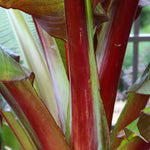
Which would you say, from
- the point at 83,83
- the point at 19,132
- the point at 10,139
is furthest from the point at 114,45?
the point at 10,139

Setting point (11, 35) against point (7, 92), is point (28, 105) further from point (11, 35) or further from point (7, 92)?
point (11, 35)

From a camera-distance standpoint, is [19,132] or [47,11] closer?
[47,11]

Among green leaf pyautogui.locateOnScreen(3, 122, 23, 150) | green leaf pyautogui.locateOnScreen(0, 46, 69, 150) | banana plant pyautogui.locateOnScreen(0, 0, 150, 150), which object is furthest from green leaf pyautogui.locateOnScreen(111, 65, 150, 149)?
green leaf pyautogui.locateOnScreen(3, 122, 23, 150)

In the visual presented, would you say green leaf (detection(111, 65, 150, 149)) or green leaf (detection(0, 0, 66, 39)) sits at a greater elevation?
green leaf (detection(0, 0, 66, 39))

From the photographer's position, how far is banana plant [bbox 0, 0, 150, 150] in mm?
371

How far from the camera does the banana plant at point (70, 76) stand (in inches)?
14.6

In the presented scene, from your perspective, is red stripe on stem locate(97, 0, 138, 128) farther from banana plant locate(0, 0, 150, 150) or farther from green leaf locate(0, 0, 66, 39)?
green leaf locate(0, 0, 66, 39)

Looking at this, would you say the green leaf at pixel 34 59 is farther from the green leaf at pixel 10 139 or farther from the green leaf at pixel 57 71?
the green leaf at pixel 10 139

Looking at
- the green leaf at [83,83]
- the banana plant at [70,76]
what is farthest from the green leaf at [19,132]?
the green leaf at [83,83]

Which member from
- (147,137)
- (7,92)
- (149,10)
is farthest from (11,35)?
(149,10)

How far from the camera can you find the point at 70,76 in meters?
0.40

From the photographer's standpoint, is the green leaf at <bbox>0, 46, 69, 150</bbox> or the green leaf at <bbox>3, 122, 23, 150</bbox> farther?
the green leaf at <bbox>3, 122, 23, 150</bbox>

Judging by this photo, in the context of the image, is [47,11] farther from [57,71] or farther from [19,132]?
[19,132]

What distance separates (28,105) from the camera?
414mm
